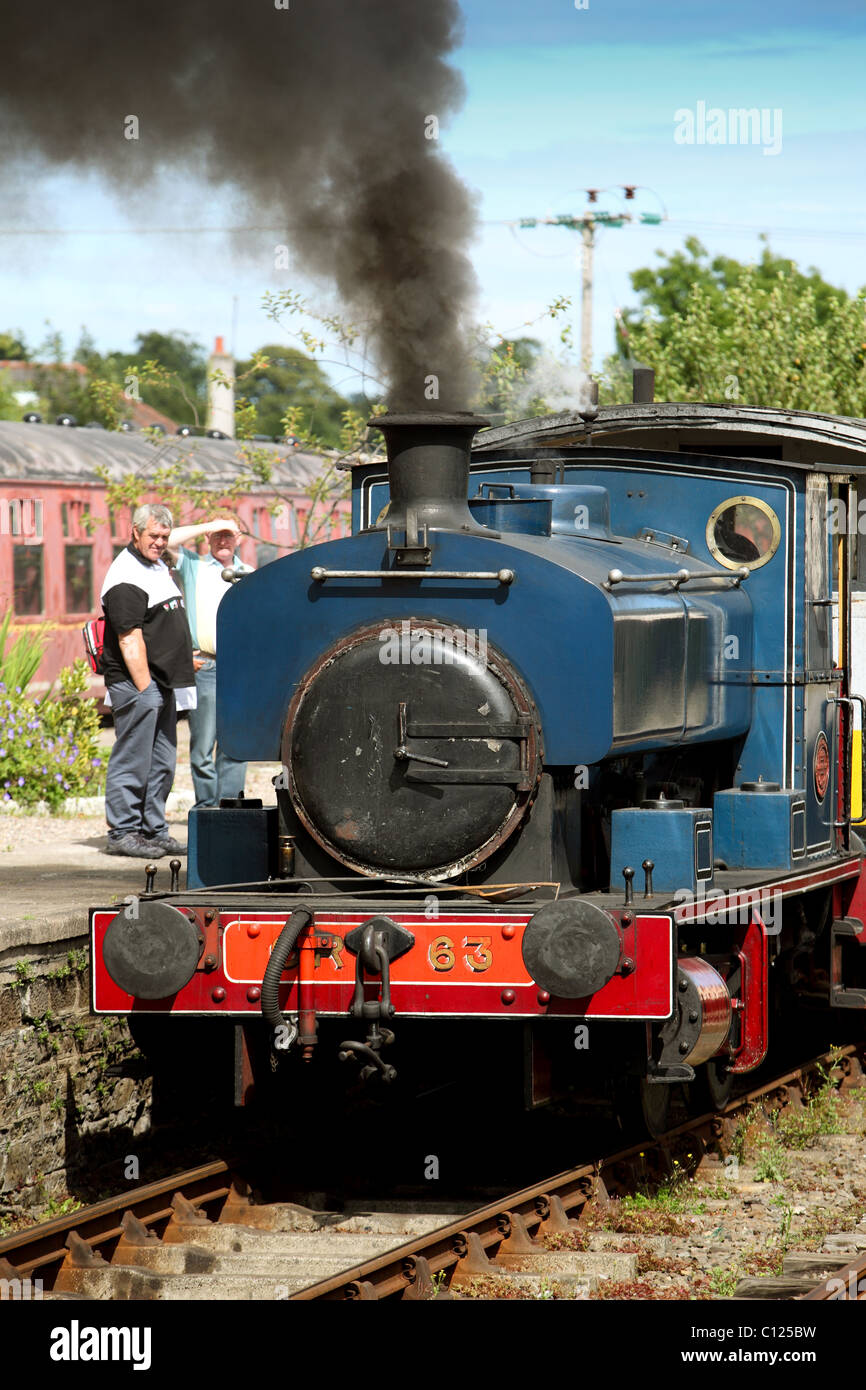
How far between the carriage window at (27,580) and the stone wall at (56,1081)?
33.3 feet

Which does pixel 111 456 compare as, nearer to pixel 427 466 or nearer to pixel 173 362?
pixel 427 466

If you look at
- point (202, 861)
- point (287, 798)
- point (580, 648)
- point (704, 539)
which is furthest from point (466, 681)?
point (704, 539)

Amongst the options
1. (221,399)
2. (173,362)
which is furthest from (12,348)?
(221,399)

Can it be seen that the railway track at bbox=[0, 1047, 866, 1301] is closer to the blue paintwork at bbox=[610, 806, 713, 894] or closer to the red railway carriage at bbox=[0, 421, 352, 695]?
the blue paintwork at bbox=[610, 806, 713, 894]

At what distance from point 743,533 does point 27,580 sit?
35.4 ft

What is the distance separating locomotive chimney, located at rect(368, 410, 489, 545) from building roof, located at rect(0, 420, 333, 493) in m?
10.5

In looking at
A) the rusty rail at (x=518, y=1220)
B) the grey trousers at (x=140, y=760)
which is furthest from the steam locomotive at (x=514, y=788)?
the grey trousers at (x=140, y=760)

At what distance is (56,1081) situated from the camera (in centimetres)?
720

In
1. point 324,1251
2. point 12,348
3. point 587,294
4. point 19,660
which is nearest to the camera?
point 324,1251

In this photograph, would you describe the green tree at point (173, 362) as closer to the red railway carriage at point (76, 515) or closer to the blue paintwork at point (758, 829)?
the red railway carriage at point (76, 515)

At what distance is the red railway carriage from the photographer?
1736 cm

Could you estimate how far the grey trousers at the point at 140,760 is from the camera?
10.4 meters

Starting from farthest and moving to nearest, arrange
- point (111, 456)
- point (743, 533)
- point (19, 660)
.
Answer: point (111, 456) → point (19, 660) → point (743, 533)
